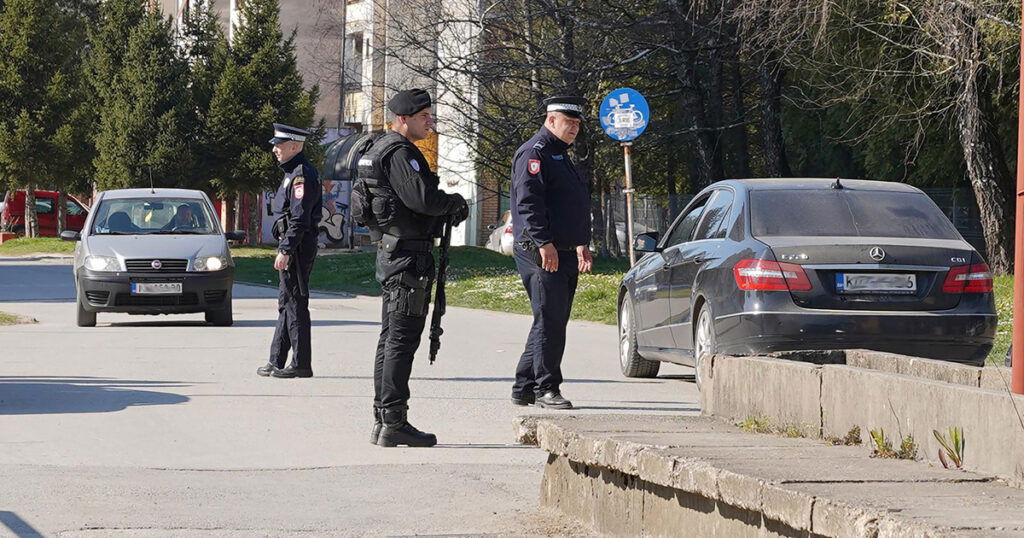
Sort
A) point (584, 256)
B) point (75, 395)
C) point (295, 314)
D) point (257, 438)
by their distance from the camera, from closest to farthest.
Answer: point (257, 438), point (584, 256), point (75, 395), point (295, 314)

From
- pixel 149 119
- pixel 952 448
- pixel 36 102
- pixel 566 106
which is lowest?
pixel 952 448

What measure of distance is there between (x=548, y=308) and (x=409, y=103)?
2152mm

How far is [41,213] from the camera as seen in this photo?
56.2 metres

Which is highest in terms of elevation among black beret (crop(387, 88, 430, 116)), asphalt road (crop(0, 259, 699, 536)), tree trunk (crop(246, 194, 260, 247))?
tree trunk (crop(246, 194, 260, 247))

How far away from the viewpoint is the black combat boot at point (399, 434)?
894 centimetres

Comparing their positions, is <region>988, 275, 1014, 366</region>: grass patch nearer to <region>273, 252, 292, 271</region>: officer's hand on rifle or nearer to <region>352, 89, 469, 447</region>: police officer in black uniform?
<region>352, 89, 469, 447</region>: police officer in black uniform

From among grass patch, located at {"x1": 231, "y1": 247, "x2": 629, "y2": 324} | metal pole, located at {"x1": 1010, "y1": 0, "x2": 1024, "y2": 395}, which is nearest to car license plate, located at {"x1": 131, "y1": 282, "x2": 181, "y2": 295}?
grass patch, located at {"x1": 231, "y1": 247, "x2": 629, "y2": 324}

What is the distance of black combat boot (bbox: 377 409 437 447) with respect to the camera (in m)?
8.94

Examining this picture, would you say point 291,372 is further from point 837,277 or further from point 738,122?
point 738,122

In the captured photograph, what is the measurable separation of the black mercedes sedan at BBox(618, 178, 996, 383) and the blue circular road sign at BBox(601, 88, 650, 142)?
30.4 feet

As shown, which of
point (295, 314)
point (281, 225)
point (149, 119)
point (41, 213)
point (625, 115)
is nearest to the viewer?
point (295, 314)

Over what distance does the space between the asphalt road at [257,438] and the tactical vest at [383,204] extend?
3.94 feet

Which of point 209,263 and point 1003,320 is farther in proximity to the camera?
point 209,263

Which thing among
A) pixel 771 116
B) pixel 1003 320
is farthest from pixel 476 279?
pixel 1003 320
